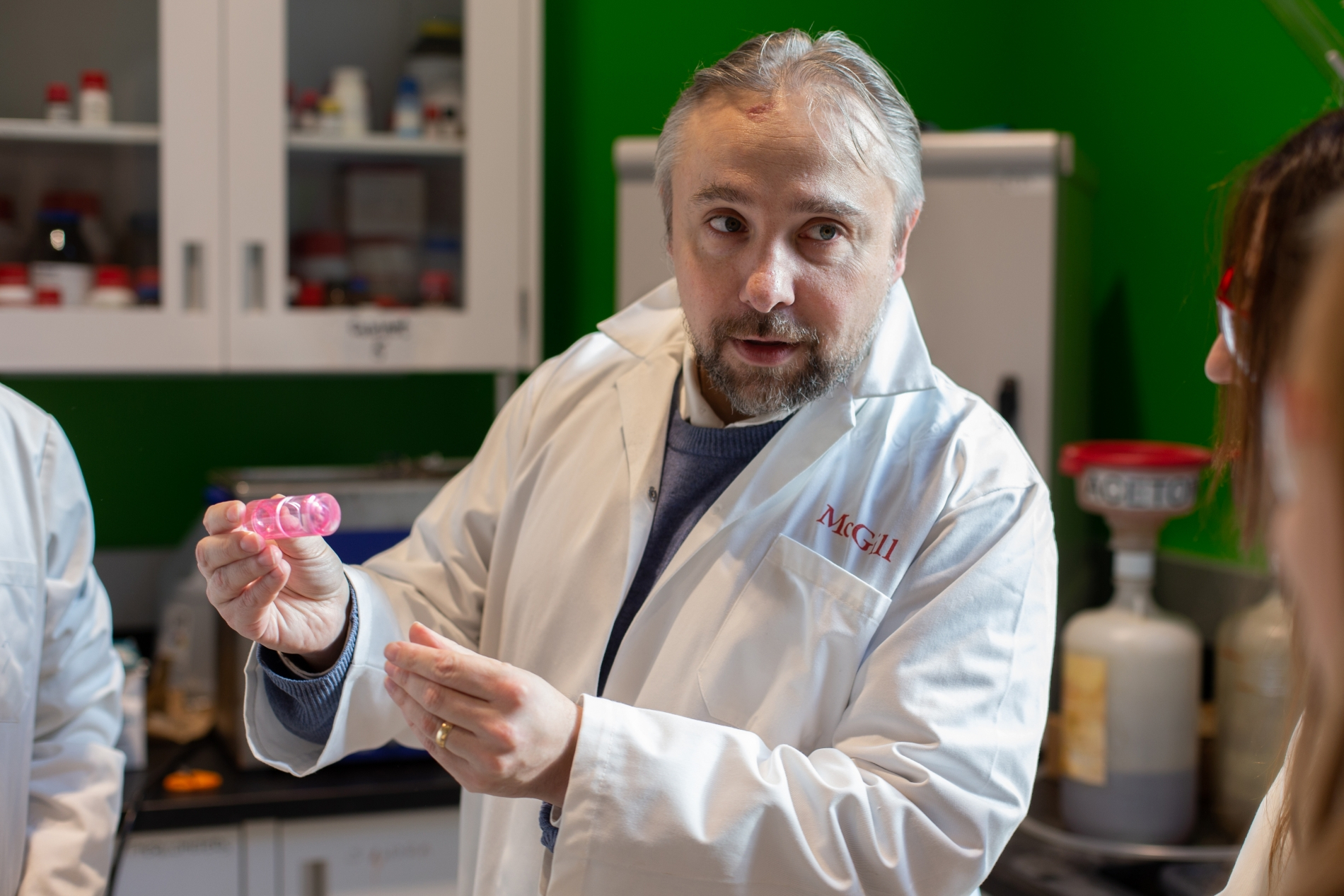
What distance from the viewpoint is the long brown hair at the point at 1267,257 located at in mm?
601

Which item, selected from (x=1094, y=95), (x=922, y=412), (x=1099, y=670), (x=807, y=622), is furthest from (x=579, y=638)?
(x=1094, y=95)

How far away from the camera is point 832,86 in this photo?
1033 mm

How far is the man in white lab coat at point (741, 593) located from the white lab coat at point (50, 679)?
23 cm

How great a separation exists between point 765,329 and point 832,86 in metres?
0.22

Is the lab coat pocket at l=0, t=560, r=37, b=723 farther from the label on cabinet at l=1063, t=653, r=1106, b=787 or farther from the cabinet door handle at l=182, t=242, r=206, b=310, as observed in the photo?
the label on cabinet at l=1063, t=653, r=1106, b=787

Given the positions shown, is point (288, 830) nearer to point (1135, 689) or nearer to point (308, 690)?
→ point (308, 690)

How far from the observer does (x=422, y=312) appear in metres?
2.15

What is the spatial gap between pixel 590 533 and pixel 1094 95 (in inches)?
65.4

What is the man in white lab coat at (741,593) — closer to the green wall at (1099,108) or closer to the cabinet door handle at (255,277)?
the green wall at (1099,108)

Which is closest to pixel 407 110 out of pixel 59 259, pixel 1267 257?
pixel 59 259

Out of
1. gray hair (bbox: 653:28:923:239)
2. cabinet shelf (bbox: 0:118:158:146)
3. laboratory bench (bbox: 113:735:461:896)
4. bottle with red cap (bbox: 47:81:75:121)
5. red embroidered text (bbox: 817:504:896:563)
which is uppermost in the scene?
bottle with red cap (bbox: 47:81:75:121)

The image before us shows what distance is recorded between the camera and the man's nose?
1010 millimetres

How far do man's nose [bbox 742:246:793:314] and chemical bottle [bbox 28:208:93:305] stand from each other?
1.39 metres

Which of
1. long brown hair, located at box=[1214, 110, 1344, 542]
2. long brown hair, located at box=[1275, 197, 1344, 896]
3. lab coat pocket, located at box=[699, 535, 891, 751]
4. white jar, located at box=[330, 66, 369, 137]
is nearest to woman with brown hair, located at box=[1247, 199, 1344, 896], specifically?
long brown hair, located at box=[1275, 197, 1344, 896]
